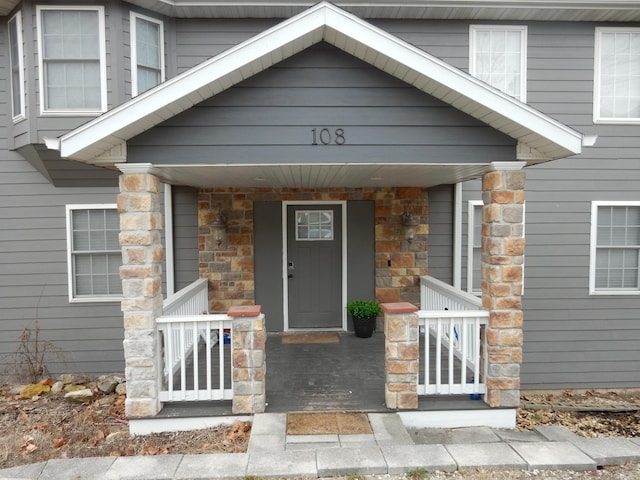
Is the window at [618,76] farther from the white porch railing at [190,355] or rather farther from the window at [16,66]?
the window at [16,66]

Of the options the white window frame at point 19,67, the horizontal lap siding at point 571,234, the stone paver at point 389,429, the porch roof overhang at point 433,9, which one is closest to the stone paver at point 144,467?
the stone paver at point 389,429

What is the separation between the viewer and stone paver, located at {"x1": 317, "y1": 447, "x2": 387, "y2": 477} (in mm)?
2971

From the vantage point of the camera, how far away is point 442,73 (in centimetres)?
343

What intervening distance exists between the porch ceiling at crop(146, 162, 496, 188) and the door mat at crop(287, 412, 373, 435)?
2405 millimetres

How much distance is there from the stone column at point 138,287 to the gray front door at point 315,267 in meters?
2.79

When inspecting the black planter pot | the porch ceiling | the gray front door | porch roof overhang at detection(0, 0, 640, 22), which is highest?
porch roof overhang at detection(0, 0, 640, 22)

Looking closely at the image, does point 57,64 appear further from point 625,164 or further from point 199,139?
point 625,164

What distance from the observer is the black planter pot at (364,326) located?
5.88 meters

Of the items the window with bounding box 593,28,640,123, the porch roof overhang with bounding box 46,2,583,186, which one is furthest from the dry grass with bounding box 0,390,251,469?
the window with bounding box 593,28,640,123

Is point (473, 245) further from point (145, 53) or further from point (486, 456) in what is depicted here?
point (145, 53)

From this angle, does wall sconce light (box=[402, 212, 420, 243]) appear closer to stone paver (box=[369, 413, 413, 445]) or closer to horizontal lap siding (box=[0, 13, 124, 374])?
stone paver (box=[369, 413, 413, 445])

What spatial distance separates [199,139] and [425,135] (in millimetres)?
2149

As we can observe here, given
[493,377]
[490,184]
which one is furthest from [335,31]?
[493,377]

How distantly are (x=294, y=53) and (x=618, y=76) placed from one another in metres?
5.55
